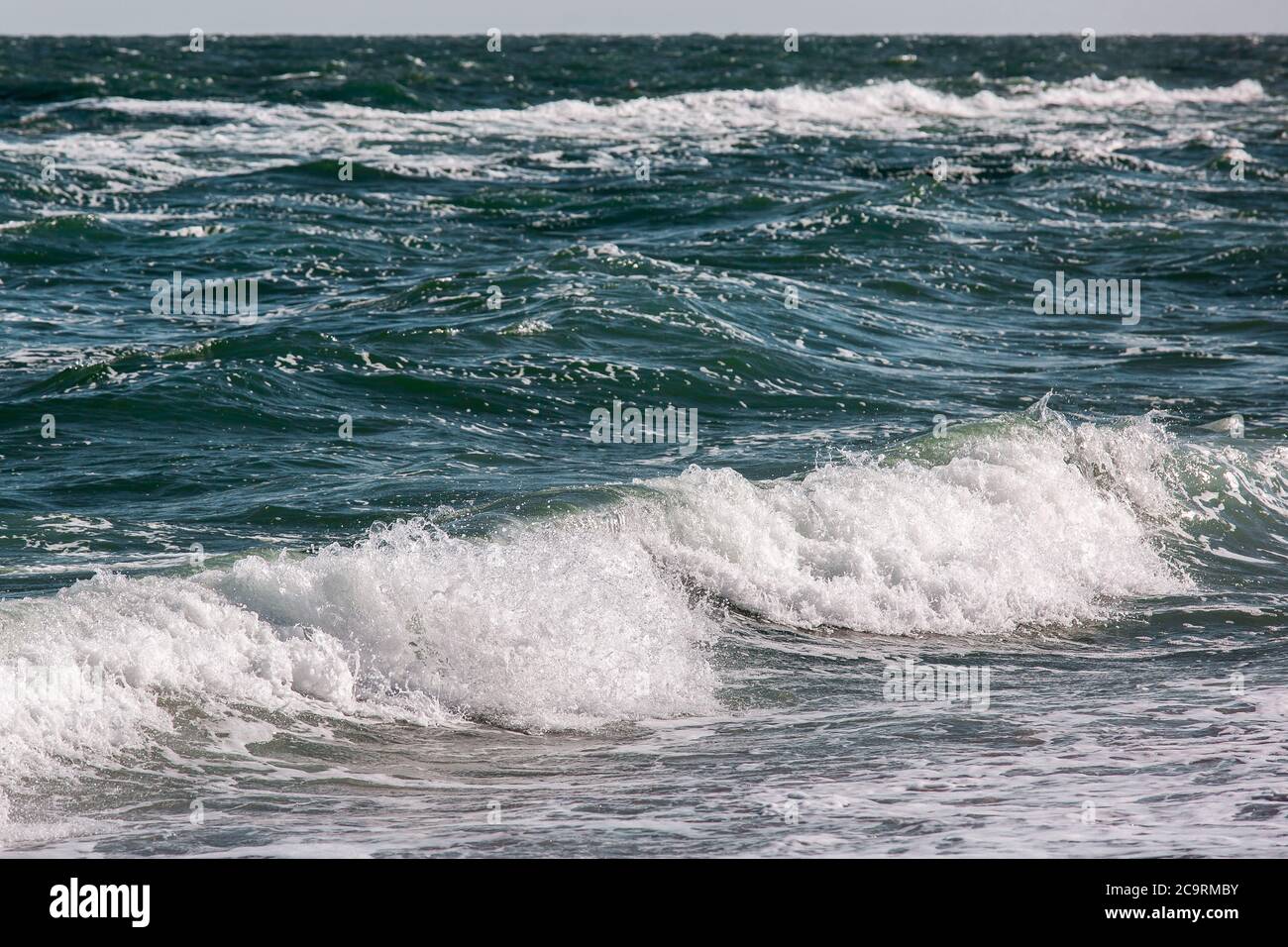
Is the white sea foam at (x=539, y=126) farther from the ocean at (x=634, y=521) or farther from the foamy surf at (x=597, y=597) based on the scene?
the foamy surf at (x=597, y=597)

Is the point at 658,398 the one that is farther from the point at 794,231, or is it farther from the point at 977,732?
the point at 794,231

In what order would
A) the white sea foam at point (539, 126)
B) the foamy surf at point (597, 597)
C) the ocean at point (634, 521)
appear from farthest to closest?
the white sea foam at point (539, 126), the foamy surf at point (597, 597), the ocean at point (634, 521)

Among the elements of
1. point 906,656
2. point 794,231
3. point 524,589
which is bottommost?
point 906,656

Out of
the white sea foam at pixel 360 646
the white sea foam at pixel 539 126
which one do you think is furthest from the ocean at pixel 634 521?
the white sea foam at pixel 539 126

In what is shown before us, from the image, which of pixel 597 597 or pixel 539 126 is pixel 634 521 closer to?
pixel 597 597

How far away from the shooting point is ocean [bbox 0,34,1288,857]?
6.88 meters

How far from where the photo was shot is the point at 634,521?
10.3 meters

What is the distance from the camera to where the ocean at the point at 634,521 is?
22.6ft

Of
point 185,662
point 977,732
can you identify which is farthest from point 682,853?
point 185,662

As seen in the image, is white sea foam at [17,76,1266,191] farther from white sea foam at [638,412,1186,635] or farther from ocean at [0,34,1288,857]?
white sea foam at [638,412,1186,635]

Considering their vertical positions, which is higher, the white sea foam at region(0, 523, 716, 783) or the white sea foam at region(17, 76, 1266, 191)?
the white sea foam at region(17, 76, 1266, 191)

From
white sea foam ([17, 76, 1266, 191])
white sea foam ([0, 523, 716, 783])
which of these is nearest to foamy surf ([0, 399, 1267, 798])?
white sea foam ([0, 523, 716, 783])
